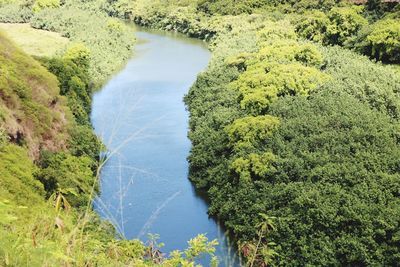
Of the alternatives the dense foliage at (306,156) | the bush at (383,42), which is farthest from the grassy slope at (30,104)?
the bush at (383,42)

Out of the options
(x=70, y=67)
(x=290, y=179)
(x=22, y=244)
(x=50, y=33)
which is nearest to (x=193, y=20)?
(x=50, y=33)

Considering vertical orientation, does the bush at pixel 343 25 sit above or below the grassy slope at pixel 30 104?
above

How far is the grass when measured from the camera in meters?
40.8

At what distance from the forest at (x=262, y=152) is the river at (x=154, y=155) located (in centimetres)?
76

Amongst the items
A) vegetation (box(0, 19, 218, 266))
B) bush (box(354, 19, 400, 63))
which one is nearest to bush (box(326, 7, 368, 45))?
bush (box(354, 19, 400, 63))

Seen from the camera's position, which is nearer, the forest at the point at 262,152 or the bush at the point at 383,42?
the forest at the point at 262,152

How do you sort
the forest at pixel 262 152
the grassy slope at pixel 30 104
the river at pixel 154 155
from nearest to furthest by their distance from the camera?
the forest at pixel 262 152 → the river at pixel 154 155 → the grassy slope at pixel 30 104

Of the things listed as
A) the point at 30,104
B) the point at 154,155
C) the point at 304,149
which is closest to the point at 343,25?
the point at 154,155

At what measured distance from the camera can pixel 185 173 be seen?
23812mm

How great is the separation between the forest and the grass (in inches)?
164

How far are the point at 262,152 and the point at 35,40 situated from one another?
31734mm

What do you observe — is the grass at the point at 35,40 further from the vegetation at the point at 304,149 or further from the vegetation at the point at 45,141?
the vegetation at the point at 304,149

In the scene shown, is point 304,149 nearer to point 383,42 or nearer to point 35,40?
point 383,42

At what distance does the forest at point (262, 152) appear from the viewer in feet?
49.4
